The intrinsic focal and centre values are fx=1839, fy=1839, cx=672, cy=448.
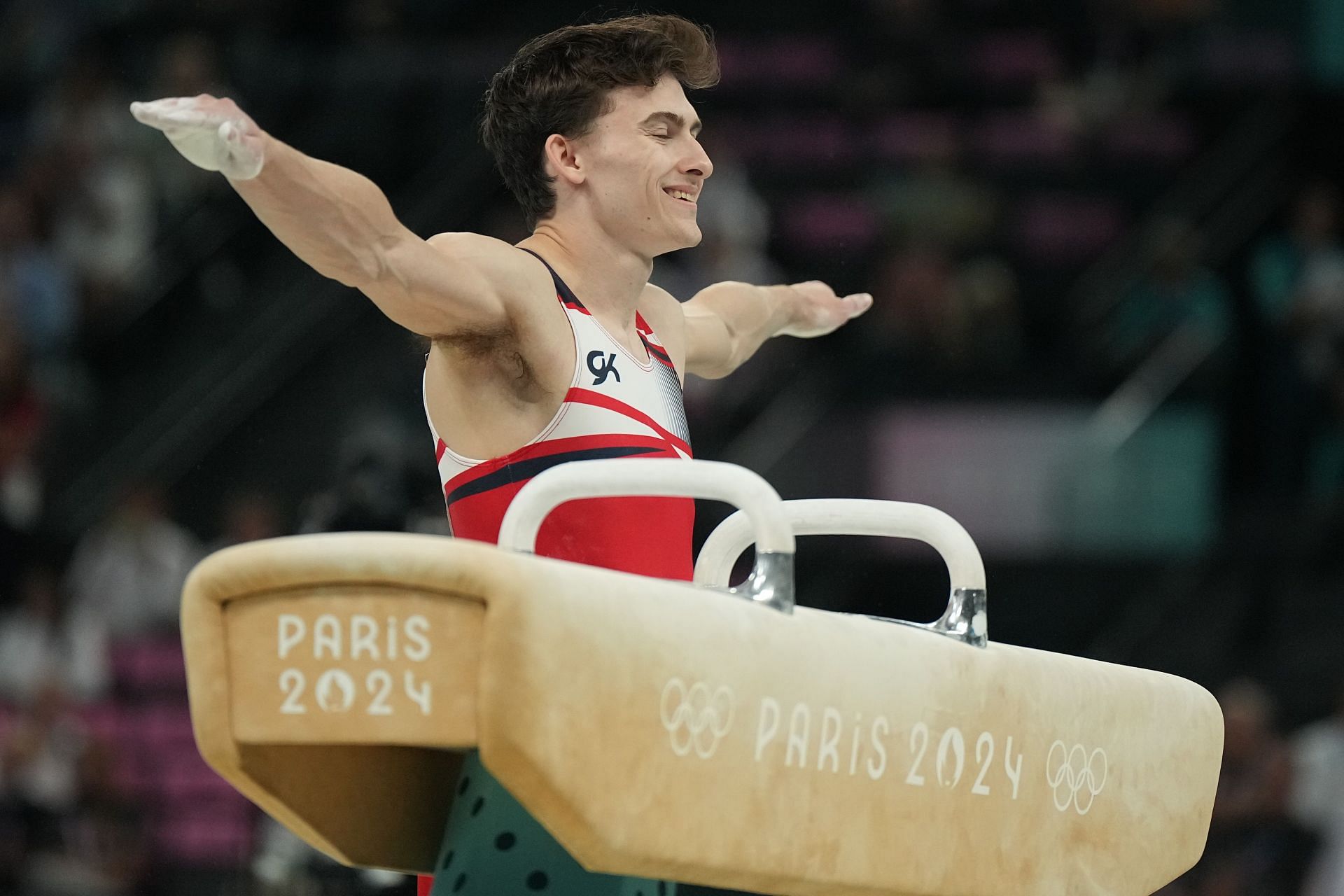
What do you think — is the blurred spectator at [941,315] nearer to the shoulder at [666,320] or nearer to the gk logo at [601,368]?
the shoulder at [666,320]

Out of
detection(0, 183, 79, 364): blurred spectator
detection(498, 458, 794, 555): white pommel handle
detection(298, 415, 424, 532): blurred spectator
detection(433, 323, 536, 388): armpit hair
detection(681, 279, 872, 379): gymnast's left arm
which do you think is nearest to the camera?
detection(498, 458, 794, 555): white pommel handle

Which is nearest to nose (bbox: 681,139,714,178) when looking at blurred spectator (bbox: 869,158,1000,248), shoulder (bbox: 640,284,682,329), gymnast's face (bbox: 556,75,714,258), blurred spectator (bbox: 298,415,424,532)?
gymnast's face (bbox: 556,75,714,258)

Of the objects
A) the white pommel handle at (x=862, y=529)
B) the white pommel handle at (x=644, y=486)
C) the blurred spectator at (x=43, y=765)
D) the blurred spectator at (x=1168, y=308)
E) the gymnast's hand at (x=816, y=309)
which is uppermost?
the blurred spectator at (x=1168, y=308)

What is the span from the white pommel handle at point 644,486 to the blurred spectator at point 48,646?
21.3 ft

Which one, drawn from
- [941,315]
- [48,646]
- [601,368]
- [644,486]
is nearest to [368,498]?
[601,368]

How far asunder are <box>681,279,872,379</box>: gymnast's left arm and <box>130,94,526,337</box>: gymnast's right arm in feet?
3.30

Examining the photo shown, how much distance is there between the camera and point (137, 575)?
8.71m

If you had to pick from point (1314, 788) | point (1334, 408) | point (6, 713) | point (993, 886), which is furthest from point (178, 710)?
point (993, 886)

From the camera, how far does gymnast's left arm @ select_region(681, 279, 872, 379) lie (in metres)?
4.04

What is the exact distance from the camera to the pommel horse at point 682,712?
7.31 feet

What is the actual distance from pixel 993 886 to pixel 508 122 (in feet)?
5.35

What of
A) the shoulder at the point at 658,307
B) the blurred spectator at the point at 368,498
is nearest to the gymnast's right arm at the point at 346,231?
the shoulder at the point at 658,307

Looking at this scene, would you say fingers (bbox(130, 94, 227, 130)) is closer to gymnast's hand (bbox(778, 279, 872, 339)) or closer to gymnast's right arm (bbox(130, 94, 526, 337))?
gymnast's right arm (bbox(130, 94, 526, 337))

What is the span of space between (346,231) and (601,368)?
670mm
